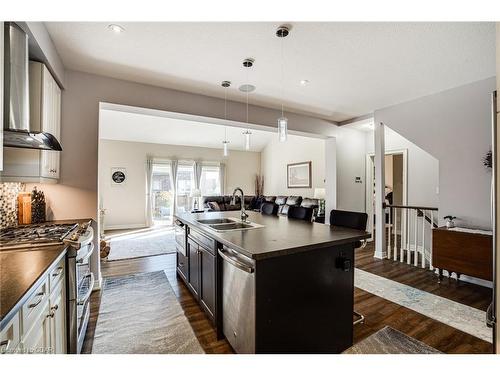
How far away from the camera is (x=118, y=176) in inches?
279

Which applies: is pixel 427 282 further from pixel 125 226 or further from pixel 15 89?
pixel 125 226

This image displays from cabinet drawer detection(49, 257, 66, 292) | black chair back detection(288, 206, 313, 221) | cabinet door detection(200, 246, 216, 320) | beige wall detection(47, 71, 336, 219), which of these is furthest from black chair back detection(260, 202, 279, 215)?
cabinet drawer detection(49, 257, 66, 292)

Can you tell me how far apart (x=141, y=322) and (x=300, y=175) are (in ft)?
19.8

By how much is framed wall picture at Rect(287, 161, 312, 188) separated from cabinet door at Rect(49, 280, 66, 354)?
6.35 metres

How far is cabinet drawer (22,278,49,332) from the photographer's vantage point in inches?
38.1

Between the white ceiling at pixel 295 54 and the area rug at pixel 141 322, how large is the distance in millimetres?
2610

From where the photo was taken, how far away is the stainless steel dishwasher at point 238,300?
148 centimetres

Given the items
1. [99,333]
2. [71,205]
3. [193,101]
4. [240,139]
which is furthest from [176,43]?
[240,139]

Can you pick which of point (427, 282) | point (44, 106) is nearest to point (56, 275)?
point (44, 106)

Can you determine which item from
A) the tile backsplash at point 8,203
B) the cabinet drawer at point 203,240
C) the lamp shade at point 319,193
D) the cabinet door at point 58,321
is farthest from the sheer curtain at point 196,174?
the cabinet door at point 58,321

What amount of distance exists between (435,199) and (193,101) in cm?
467

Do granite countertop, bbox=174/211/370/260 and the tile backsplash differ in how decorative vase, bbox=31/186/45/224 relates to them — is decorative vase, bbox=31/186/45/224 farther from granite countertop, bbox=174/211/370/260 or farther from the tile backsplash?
granite countertop, bbox=174/211/370/260
